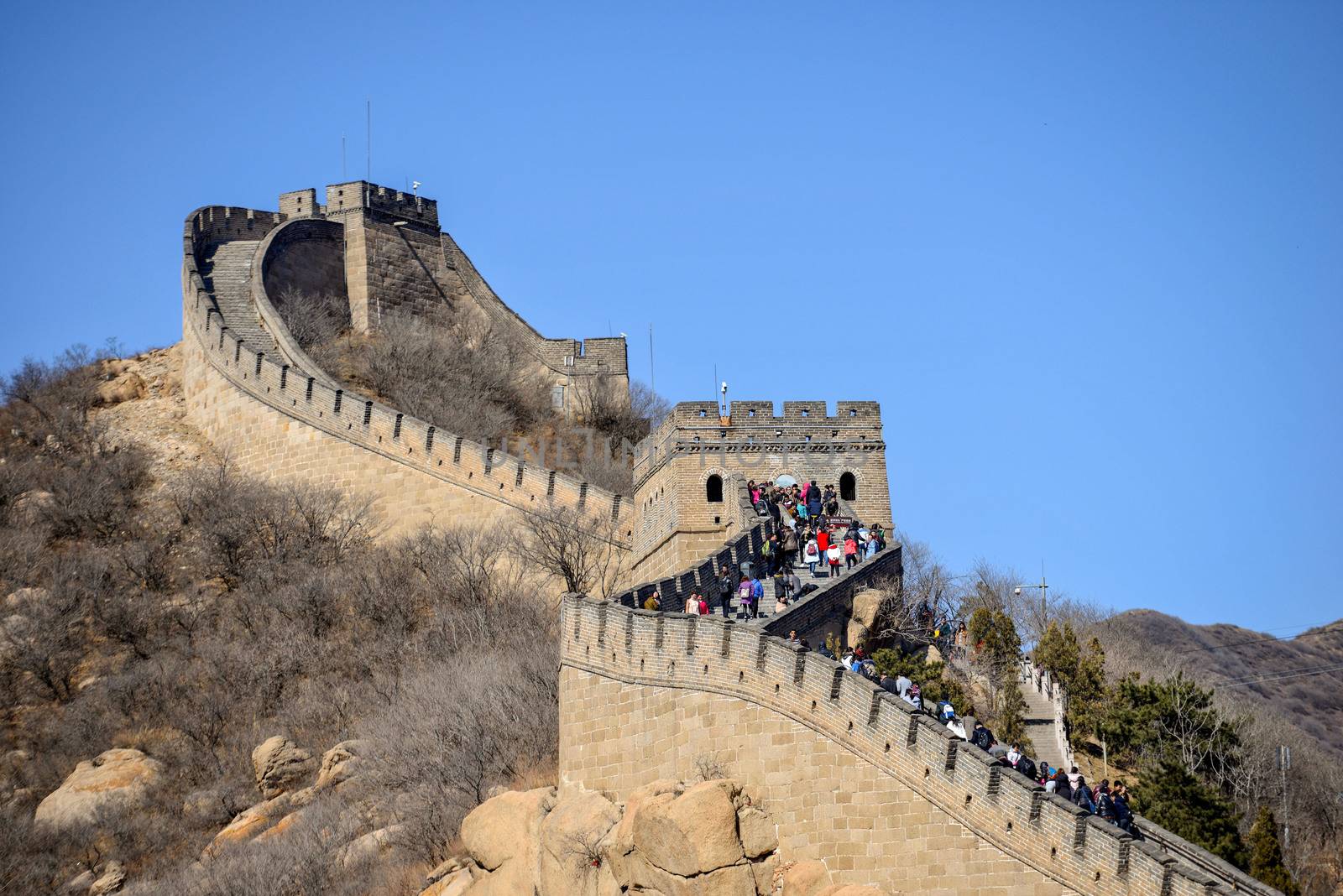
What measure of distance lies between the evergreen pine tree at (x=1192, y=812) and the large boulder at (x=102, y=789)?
16.9 metres

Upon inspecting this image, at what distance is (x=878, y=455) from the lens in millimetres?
40031

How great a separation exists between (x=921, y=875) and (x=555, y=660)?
11.1 m

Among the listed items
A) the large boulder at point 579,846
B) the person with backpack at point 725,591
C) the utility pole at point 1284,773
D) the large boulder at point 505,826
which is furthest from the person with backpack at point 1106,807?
the utility pole at point 1284,773

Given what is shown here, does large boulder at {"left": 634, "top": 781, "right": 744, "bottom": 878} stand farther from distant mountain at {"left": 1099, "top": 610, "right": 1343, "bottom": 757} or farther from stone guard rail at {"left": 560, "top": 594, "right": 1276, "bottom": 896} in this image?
distant mountain at {"left": 1099, "top": 610, "right": 1343, "bottom": 757}

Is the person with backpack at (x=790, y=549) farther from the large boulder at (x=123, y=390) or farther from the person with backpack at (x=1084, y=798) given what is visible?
the large boulder at (x=123, y=390)

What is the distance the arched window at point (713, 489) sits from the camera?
38.8m

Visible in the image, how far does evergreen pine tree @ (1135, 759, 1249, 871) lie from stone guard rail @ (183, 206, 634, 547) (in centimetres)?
1298

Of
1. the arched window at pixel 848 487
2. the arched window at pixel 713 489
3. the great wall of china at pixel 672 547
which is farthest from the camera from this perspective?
the arched window at pixel 848 487

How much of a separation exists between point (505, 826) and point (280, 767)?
27.7 feet

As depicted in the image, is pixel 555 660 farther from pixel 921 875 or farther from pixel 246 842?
pixel 921 875

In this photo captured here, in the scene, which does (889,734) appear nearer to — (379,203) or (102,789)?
(102,789)

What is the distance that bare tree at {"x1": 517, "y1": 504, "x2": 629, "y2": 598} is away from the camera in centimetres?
4028

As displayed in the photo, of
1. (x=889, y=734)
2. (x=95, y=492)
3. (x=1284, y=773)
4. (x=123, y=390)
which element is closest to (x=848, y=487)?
(x=1284, y=773)

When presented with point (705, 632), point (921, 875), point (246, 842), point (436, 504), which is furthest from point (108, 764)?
point (921, 875)
